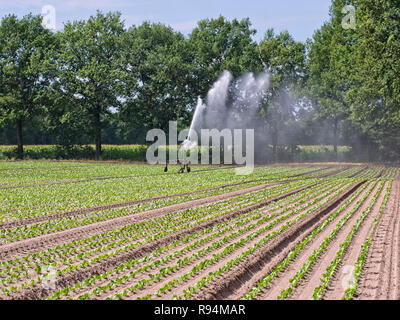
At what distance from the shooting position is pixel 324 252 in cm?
1024

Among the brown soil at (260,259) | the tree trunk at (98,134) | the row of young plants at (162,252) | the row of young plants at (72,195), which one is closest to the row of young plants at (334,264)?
the brown soil at (260,259)

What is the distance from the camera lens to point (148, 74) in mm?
57781

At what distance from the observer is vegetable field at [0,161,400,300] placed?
7.73m

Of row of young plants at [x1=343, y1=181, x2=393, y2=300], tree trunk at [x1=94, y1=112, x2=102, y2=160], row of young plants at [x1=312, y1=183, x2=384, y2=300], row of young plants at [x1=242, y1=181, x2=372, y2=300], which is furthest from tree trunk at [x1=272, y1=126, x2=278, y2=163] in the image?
row of young plants at [x1=242, y1=181, x2=372, y2=300]

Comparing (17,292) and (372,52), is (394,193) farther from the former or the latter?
(17,292)

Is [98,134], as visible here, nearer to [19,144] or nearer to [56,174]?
[19,144]

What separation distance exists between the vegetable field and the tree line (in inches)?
1458

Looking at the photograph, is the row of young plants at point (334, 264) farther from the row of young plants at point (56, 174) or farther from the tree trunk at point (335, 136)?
the tree trunk at point (335, 136)

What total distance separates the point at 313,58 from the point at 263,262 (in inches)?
2296

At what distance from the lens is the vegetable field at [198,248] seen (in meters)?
7.73

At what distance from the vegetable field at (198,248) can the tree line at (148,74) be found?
37030mm

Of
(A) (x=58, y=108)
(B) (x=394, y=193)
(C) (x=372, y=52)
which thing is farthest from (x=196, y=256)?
(A) (x=58, y=108)

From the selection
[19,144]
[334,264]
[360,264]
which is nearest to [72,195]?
[334,264]
